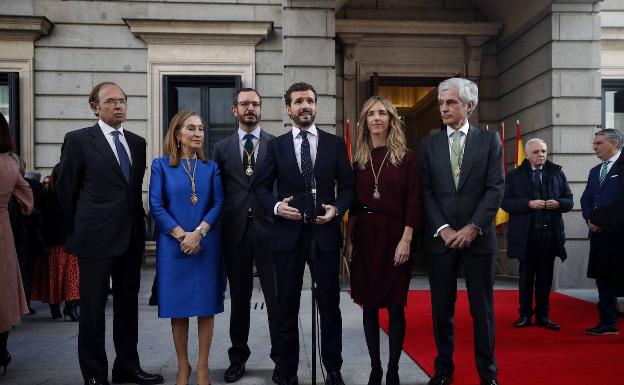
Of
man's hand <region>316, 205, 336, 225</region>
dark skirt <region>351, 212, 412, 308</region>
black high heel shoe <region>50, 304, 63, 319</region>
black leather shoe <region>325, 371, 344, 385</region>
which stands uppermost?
man's hand <region>316, 205, 336, 225</region>

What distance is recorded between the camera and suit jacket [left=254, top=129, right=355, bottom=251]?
3.93m

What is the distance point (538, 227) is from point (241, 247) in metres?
3.37

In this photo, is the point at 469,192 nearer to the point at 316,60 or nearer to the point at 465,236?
the point at 465,236

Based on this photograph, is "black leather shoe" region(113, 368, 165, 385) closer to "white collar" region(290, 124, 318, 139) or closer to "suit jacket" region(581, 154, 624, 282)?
"white collar" region(290, 124, 318, 139)

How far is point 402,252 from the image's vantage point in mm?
3801

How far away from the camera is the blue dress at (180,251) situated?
394 cm

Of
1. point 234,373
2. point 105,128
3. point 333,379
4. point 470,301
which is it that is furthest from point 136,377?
point 470,301

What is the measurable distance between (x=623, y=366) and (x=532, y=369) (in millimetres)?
736

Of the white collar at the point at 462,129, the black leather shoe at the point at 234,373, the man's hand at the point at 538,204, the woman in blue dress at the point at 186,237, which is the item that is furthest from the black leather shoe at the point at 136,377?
the man's hand at the point at 538,204

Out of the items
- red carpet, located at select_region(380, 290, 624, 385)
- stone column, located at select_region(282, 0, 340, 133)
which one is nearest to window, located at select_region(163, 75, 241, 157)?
stone column, located at select_region(282, 0, 340, 133)

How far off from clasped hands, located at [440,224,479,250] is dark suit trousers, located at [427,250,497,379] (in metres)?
0.11

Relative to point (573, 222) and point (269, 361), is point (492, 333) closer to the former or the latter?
point (269, 361)

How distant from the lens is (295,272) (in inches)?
157

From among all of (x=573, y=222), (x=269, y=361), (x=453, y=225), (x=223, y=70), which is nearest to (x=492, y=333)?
(x=453, y=225)
